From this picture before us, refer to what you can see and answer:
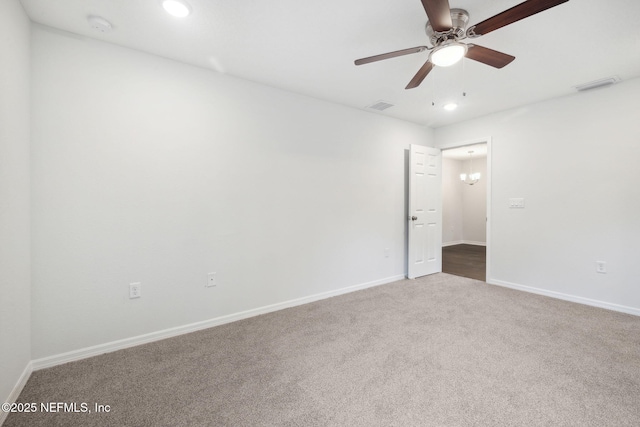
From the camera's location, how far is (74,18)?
6.29 feet

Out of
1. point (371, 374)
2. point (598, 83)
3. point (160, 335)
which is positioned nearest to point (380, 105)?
point (598, 83)

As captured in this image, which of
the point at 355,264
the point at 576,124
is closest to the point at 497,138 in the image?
the point at 576,124

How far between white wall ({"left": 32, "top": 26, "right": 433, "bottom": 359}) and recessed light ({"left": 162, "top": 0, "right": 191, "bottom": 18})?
69cm

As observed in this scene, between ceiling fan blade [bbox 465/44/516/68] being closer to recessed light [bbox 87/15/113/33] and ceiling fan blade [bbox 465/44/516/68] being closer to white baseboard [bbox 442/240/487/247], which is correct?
recessed light [bbox 87/15/113/33]

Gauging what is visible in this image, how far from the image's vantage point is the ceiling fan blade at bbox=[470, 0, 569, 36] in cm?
137

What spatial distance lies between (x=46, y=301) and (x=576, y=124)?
5.52 meters

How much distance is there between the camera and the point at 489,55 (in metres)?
1.88

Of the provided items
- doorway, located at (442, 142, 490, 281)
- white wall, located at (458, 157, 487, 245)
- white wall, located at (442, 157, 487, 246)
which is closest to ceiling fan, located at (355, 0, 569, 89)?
doorway, located at (442, 142, 490, 281)

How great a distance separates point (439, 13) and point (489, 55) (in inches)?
24.3

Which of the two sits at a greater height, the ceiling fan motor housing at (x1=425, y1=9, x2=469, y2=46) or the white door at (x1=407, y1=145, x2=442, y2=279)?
the ceiling fan motor housing at (x1=425, y1=9, x2=469, y2=46)

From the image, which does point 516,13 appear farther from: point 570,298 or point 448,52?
point 570,298

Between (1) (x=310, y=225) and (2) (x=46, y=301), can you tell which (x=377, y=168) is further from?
(2) (x=46, y=301)

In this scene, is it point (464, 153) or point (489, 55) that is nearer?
point (489, 55)

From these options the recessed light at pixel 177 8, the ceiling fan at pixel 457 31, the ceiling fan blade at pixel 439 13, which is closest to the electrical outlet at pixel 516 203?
the ceiling fan at pixel 457 31
